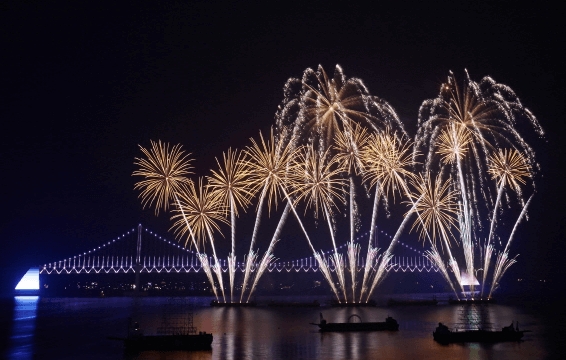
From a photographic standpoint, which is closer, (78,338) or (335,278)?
(78,338)

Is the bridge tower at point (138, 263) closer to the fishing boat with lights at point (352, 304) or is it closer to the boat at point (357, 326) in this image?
the fishing boat with lights at point (352, 304)

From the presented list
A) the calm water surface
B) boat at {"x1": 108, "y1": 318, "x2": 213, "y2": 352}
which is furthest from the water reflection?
boat at {"x1": 108, "y1": 318, "x2": 213, "y2": 352}

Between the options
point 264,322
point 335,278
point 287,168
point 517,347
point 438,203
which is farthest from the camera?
point 335,278

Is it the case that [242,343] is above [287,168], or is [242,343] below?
below

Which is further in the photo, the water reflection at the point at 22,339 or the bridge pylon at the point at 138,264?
the bridge pylon at the point at 138,264

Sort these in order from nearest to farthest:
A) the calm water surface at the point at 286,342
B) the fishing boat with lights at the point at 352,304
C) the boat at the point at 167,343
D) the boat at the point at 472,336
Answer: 1. the calm water surface at the point at 286,342
2. the boat at the point at 167,343
3. the boat at the point at 472,336
4. the fishing boat with lights at the point at 352,304

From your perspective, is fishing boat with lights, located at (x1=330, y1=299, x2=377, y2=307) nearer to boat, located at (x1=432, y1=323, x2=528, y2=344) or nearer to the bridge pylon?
boat, located at (x1=432, y1=323, x2=528, y2=344)

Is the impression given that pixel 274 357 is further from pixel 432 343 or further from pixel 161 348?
pixel 432 343

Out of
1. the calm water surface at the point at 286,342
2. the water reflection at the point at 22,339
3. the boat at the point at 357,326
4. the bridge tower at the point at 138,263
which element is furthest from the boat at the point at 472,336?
the bridge tower at the point at 138,263

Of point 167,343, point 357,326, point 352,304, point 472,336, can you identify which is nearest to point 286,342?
point 357,326

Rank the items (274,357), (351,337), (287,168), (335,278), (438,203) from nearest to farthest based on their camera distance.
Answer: (274,357), (351,337), (287,168), (438,203), (335,278)

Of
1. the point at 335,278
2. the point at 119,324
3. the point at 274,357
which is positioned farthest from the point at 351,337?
the point at 335,278
